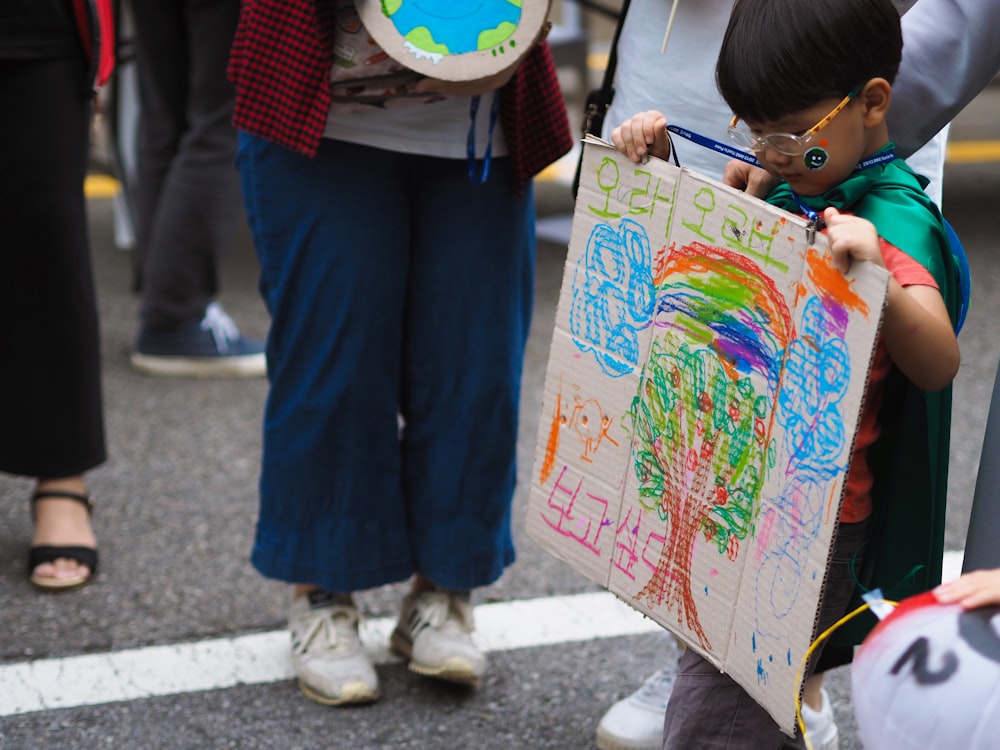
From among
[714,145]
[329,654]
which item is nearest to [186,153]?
[329,654]

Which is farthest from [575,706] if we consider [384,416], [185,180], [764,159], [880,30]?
[185,180]

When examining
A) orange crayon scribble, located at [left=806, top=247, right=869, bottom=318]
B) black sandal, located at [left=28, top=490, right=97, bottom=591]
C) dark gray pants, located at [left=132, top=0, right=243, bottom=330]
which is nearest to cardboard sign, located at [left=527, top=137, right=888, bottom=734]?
orange crayon scribble, located at [left=806, top=247, right=869, bottom=318]

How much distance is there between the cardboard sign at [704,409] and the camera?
53.6 inches

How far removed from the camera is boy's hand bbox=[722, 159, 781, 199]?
1.65 m

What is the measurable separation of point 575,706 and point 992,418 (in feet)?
3.36

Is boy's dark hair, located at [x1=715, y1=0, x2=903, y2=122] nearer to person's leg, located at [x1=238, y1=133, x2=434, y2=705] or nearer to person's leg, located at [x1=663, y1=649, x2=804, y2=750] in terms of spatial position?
person's leg, located at [x1=663, y1=649, x2=804, y2=750]

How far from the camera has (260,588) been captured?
2.72 m

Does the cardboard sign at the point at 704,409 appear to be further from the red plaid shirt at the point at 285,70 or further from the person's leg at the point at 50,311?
the person's leg at the point at 50,311

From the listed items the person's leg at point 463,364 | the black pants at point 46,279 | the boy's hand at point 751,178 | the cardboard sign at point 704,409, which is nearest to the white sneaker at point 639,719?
the person's leg at point 463,364

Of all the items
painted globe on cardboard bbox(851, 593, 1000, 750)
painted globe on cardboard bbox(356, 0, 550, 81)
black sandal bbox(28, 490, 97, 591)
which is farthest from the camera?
black sandal bbox(28, 490, 97, 591)

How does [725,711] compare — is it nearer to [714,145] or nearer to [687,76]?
[714,145]

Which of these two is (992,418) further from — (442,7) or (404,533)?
(404,533)

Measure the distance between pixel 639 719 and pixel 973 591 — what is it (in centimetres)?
103

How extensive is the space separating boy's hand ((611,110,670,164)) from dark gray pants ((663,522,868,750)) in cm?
54
